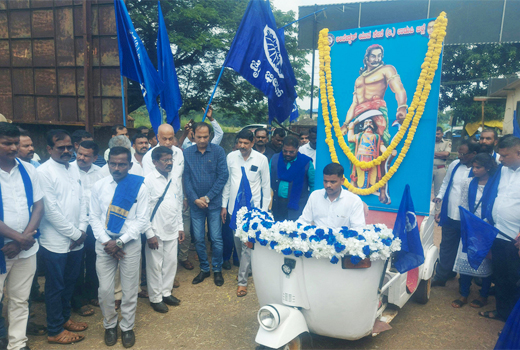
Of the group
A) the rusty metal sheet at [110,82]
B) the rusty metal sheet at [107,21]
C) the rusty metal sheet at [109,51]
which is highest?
the rusty metal sheet at [107,21]

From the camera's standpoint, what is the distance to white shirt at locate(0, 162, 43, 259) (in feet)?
11.0

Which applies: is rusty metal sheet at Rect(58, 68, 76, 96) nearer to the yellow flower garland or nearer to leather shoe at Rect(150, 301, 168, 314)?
leather shoe at Rect(150, 301, 168, 314)

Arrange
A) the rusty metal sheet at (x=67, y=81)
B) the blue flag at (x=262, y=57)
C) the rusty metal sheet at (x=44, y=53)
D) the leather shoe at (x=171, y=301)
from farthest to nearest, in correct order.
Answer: the rusty metal sheet at (x=44, y=53), the rusty metal sheet at (x=67, y=81), the blue flag at (x=262, y=57), the leather shoe at (x=171, y=301)

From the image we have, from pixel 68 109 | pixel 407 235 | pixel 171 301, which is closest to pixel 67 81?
pixel 68 109

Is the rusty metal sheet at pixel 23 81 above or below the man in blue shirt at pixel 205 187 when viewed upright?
above

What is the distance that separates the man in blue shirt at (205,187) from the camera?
5336 millimetres

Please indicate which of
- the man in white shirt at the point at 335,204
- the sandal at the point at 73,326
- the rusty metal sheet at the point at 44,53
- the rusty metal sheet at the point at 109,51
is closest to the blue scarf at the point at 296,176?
the man in white shirt at the point at 335,204

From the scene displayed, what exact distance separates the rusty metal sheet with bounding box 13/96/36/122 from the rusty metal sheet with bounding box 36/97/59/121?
0.54 ft

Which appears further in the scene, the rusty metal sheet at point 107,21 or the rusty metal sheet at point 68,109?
the rusty metal sheet at point 68,109

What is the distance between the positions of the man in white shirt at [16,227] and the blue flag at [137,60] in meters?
2.65

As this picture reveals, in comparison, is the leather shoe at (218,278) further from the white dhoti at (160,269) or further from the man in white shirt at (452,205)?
the man in white shirt at (452,205)

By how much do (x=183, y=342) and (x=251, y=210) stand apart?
59.0 inches

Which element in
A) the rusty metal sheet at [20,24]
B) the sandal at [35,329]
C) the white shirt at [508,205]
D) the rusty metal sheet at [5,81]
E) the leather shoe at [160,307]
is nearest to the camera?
the sandal at [35,329]

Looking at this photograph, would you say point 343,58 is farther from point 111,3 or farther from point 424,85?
point 111,3
